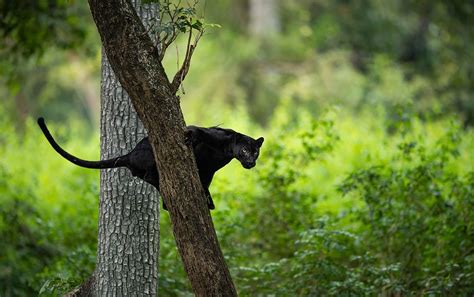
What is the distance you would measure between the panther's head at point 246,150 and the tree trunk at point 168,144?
301mm

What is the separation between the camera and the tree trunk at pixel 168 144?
457 cm

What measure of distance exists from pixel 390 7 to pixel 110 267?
50.5ft

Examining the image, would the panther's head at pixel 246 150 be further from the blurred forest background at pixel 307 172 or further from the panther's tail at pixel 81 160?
the blurred forest background at pixel 307 172

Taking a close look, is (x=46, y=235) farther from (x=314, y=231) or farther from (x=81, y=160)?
(x=81, y=160)

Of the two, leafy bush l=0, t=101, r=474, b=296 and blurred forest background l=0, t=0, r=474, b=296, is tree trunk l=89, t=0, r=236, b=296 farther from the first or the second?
leafy bush l=0, t=101, r=474, b=296

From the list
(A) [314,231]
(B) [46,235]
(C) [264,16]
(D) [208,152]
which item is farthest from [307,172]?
(C) [264,16]

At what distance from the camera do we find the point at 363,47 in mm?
20438

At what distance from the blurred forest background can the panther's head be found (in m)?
0.85

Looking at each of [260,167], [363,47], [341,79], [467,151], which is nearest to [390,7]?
[363,47]

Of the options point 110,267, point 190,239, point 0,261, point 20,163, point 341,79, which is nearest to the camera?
point 190,239

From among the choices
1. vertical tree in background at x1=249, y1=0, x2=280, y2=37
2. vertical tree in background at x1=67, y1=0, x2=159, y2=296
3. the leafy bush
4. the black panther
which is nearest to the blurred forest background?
the leafy bush

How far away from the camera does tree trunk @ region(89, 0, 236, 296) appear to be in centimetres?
457

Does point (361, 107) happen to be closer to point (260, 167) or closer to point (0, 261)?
point (260, 167)

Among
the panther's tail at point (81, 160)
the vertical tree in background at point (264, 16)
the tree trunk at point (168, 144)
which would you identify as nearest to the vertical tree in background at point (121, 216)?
the panther's tail at point (81, 160)
